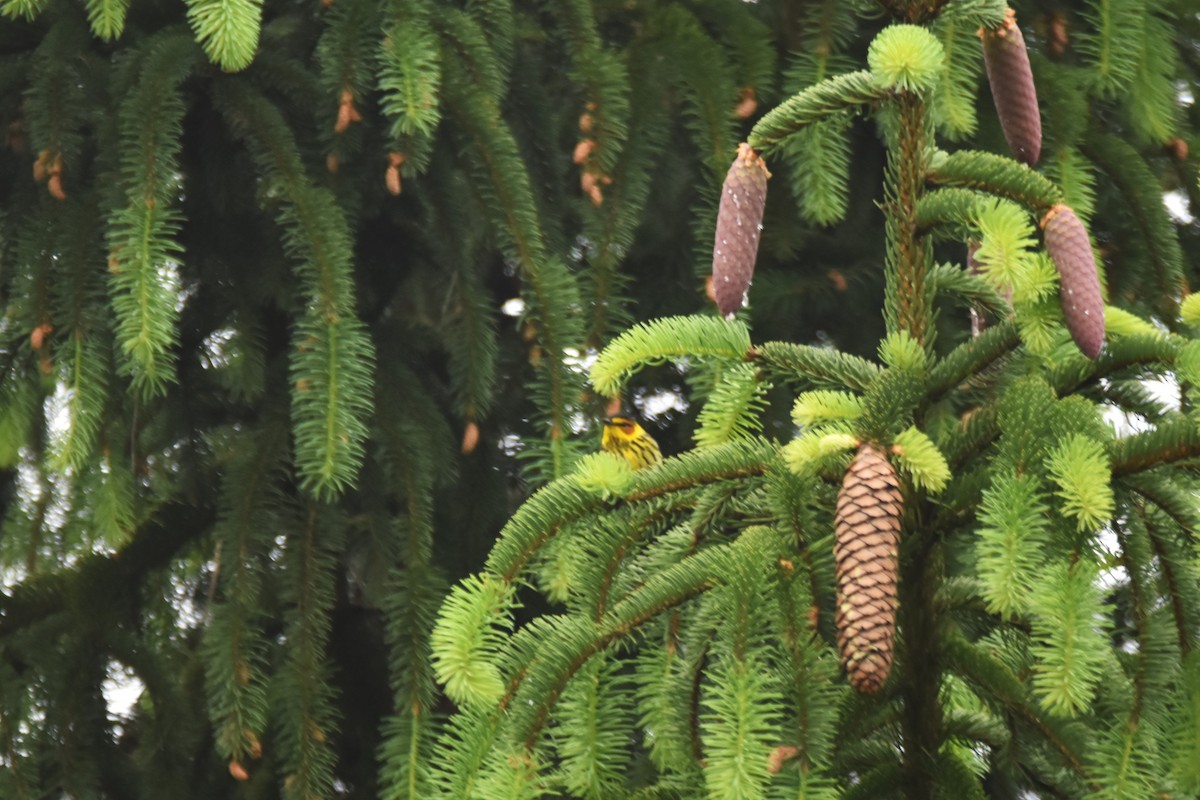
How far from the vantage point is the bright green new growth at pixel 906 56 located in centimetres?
124

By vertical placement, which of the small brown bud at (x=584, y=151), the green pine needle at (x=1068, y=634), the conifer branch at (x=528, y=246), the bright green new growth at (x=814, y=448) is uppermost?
the small brown bud at (x=584, y=151)

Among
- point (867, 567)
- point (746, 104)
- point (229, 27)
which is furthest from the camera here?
point (746, 104)

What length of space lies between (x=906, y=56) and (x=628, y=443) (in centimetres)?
103

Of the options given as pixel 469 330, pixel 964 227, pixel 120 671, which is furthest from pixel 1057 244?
pixel 120 671

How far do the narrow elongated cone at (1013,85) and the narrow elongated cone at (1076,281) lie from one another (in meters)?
0.18

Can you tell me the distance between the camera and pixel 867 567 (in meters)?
1.08

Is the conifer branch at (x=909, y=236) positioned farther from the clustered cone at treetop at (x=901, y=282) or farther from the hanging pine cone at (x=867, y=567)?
the hanging pine cone at (x=867, y=567)

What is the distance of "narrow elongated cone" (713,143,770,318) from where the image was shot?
1.26 meters

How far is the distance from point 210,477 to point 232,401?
5.8 inches

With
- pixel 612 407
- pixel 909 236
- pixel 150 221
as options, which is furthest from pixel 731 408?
pixel 150 221

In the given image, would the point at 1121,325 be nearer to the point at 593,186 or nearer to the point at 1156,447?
Answer: the point at 1156,447

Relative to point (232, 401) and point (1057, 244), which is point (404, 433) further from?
point (1057, 244)

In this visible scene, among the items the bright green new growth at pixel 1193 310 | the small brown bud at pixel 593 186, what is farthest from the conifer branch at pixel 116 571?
the bright green new growth at pixel 1193 310

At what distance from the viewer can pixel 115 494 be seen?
228cm
